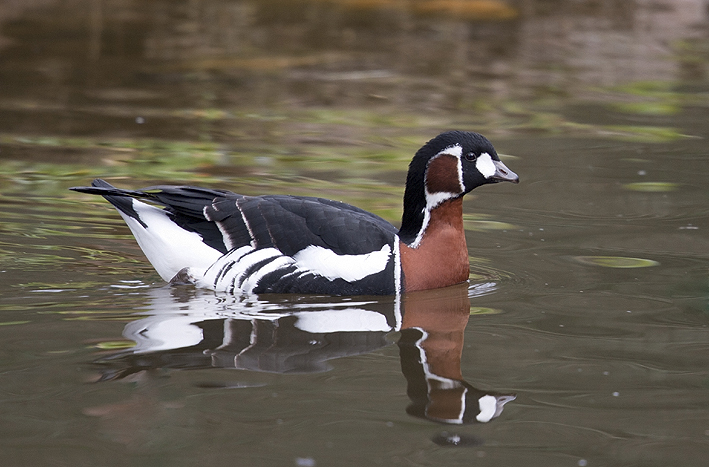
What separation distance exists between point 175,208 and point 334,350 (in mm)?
2096

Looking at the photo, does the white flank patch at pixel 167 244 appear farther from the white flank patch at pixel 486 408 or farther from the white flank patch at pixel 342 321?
the white flank patch at pixel 486 408

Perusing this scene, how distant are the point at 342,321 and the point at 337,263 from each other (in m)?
0.58

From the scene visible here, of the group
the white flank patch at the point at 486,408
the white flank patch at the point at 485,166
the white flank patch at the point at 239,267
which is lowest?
the white flank patch at the point at 486,408

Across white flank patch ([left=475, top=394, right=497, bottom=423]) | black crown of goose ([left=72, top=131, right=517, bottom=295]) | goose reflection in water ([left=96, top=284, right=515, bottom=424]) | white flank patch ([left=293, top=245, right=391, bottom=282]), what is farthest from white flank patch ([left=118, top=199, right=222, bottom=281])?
white flank patch ([left=475, top=394, right=497, bottom=423])

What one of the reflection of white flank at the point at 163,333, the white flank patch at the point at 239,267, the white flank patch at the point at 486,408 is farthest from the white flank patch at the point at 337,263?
the white flank patch at the point at 486,408

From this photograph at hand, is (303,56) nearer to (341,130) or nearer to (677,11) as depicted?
(341,130)

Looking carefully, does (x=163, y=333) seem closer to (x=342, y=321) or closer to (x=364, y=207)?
(x=342, y=321)

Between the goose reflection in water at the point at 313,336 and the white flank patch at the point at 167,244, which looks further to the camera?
the white flank patch at the point at 167,244

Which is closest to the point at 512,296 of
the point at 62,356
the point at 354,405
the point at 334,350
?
the point at 334,350

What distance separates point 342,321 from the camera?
695 cm

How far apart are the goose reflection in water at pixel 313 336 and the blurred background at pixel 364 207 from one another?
0.15ft

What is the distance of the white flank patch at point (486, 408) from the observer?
540 centimetres

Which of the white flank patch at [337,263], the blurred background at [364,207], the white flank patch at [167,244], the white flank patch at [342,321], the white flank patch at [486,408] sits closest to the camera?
the blurred background at [364,207]

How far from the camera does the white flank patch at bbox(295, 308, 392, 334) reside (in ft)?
22.3
